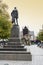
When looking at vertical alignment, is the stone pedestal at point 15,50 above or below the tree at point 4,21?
below

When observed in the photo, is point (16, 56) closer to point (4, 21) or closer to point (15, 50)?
point (15, 50)

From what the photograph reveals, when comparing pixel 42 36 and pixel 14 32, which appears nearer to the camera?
pixel 14 32

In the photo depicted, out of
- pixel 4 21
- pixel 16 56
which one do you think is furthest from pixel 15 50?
pixel 4 21

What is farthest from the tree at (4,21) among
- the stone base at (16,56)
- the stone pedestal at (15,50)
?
the stone base at (16,56)

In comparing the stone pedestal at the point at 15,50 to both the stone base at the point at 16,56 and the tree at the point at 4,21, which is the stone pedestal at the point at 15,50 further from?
the tree at the point at 4,21

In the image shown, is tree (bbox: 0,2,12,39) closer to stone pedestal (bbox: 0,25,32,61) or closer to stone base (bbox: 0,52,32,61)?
stone pedestal (bbox: 0,25,32,61)

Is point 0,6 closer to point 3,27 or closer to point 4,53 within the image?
point 3,27

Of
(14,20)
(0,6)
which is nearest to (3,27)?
(0,6)

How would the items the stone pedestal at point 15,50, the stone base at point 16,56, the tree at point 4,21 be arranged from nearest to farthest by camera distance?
the stone base at point 16,56 < the stone pedestal at point 15,50 < the tree at point 4,21

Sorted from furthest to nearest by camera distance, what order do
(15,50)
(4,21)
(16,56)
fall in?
(4,21)
(15,50)
(16,56)

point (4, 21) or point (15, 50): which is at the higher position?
point (4, 21)

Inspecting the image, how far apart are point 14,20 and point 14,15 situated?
0.50 meters

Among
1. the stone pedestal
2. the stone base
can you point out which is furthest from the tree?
the stone base

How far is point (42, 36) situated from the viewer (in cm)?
13400
